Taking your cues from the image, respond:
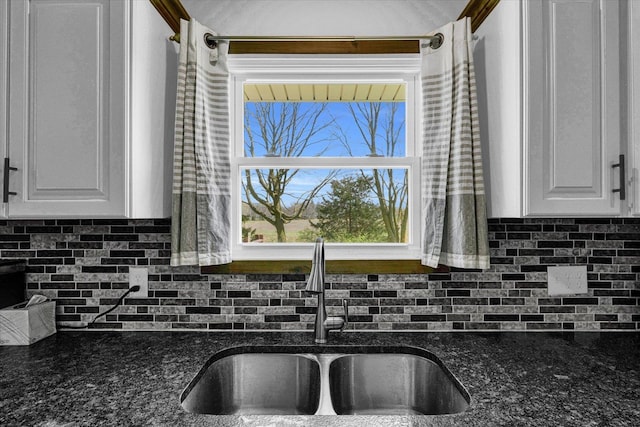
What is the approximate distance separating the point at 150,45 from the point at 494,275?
159 cm

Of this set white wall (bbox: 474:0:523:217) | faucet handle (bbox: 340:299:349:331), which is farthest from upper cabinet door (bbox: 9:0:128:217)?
white wall (bbox: 474:0:523:217)

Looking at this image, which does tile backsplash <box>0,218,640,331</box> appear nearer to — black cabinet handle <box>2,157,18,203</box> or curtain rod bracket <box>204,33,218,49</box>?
black cabinet handle <box>2,157,18,203</box>

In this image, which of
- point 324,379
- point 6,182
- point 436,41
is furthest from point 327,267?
point 6,182

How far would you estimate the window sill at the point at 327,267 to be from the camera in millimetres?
A: 1687

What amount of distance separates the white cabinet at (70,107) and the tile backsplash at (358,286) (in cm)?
38

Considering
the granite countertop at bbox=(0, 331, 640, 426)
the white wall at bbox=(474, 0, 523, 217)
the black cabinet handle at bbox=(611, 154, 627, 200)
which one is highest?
the white wall at bbox=(474, 0, 523, 217)

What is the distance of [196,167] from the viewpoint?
1569 mm

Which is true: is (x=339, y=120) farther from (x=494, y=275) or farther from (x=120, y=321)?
(x=120, y=321)

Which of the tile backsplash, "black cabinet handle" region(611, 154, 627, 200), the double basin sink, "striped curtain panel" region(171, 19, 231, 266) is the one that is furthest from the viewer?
the tile backsplash

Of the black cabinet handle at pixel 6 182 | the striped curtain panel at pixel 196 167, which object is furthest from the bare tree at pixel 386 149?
the black cabinet handle at pixel 6 182

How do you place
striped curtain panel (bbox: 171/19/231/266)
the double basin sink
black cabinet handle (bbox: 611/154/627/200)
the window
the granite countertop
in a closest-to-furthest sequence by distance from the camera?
the granite countertop
black cabinet handle (bbox: 611/154/627/200)
the double basin sink
striped curtain panel (bbox: 171/19/231/266)
the window

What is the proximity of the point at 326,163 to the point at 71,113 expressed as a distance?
964 mm

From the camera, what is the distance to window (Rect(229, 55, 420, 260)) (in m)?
1.81

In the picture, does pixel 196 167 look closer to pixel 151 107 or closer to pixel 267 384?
pixel 151 107
